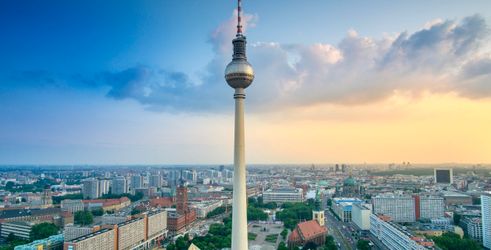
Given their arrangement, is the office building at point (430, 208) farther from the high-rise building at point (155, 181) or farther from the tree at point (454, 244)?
the high-rise building at point (155, 181)

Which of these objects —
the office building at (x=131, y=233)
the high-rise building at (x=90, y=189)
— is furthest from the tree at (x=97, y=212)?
the office building at (x=131, y=233)

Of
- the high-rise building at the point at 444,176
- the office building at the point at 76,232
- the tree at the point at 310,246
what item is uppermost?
the high-rise building at the point at 444,176

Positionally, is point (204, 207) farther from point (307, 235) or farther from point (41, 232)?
point (307, 235)

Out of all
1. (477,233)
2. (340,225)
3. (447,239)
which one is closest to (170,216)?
(340,225)

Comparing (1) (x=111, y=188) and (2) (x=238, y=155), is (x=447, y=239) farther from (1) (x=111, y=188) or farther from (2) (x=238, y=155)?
(1) (x=111, y=188)

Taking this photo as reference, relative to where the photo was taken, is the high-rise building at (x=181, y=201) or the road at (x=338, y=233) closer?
the road at (x=338, y=233)

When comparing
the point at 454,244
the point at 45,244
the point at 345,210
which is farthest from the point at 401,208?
the point at 45,244

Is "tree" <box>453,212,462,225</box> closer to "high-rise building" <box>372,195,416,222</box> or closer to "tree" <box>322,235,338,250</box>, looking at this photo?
"high-rise building" <box>372,195,416,222</box>
